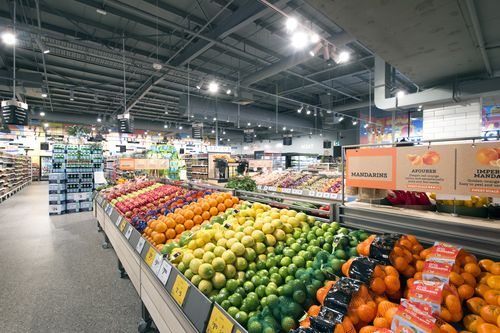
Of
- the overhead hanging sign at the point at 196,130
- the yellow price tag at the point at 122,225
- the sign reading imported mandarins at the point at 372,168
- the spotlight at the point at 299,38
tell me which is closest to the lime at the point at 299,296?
the sign reading imported mandarins at the point at 372,168

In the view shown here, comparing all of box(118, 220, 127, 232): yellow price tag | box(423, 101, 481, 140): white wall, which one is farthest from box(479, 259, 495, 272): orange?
box(423, 101, 481, 140): white wall

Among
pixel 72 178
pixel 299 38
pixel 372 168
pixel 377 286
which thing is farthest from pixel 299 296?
pixel 72 178

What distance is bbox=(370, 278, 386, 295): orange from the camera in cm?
113

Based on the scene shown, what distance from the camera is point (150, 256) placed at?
81.2 inches

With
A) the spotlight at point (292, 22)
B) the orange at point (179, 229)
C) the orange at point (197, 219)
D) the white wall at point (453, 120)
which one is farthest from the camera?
the white wall at point (453, 120)

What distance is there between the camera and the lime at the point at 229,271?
1.53 metres

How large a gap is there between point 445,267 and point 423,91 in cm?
555

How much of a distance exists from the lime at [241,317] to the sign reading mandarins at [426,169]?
1359mm

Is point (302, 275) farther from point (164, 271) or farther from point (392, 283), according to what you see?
point (164, 271)

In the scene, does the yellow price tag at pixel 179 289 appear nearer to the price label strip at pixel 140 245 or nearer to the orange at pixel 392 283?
the price label strip at pixel 140 245

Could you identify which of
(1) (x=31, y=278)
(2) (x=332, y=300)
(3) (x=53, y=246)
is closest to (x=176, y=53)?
(3) (x=53, y=246)

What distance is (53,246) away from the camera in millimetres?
5004

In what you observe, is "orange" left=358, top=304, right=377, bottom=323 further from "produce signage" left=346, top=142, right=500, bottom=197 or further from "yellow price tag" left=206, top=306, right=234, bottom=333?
"produce signage" left=346, top=142, right=500, bottom=197

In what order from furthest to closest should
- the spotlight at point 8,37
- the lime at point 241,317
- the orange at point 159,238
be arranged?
the spotlight at point 8,37 < the orange at point 159,238 < the lime at point 241,317
